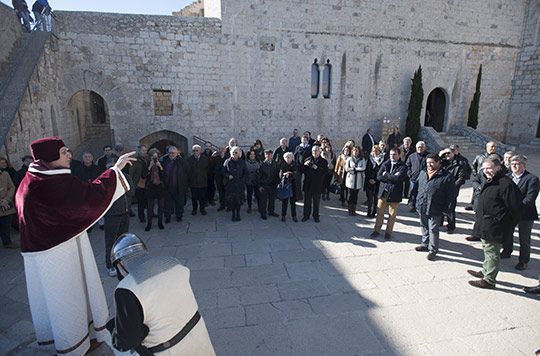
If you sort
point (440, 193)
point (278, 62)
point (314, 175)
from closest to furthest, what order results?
point (440, 193) < point (314, 175) < point (278, 62)

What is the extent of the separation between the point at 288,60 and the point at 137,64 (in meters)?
6.06

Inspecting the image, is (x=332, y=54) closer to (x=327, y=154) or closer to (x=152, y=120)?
(x=327, y=154)

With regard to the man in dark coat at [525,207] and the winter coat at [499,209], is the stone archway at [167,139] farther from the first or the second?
the man in dark coat at [525,207]

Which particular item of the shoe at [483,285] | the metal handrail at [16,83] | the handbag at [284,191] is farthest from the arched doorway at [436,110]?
the metal handrail at [16,83]

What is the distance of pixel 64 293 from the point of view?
273cm

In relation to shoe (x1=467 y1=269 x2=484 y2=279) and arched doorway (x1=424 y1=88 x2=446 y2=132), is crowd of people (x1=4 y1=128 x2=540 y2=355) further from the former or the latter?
arched doorway (x1=424 y1=88 x2=446 y2=132)

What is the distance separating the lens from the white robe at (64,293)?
2682 millimetres

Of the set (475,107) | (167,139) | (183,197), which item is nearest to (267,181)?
(183,197)

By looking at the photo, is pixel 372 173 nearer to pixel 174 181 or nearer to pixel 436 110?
pixel 174 181

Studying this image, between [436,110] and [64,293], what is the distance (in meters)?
19.0

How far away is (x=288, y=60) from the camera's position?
1291cm

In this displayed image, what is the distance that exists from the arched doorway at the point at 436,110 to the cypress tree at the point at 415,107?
269 centimetres

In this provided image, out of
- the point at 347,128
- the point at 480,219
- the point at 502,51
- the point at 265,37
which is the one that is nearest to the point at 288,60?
the point at 265,37

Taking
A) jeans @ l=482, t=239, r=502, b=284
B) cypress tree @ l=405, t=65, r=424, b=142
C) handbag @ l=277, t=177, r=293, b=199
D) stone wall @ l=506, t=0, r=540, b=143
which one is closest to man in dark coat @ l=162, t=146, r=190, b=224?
handbag @ l=277, t=177, r=293, b=199
